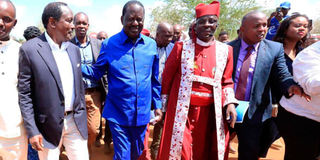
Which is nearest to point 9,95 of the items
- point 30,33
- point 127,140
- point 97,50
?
point 127,140

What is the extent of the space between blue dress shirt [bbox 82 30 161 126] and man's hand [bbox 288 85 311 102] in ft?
4.95

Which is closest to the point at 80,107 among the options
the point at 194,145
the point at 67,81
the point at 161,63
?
the point at 67,81

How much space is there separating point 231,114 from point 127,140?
46.5 inches

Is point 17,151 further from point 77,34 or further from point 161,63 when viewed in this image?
point 161,63

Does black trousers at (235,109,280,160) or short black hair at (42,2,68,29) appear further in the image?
black trousers at (235,109,280,160)

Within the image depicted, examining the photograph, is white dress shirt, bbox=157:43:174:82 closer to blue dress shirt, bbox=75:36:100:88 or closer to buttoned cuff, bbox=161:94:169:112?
blue dress shirt, bbox=75:36:100:88

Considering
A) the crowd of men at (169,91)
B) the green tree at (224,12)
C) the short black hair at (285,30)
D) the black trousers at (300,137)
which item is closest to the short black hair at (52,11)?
the crowd of men at (169,91)

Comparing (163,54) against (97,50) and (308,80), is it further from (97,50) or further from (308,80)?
(308,80)

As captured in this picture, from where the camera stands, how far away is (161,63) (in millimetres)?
4125

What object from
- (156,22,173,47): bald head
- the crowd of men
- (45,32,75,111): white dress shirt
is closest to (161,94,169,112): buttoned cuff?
the crowd of men

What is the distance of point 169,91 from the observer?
9.11 feet

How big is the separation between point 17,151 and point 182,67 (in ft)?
5.92

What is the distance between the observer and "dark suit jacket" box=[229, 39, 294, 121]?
2.62m

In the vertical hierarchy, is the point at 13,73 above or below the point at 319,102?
above
